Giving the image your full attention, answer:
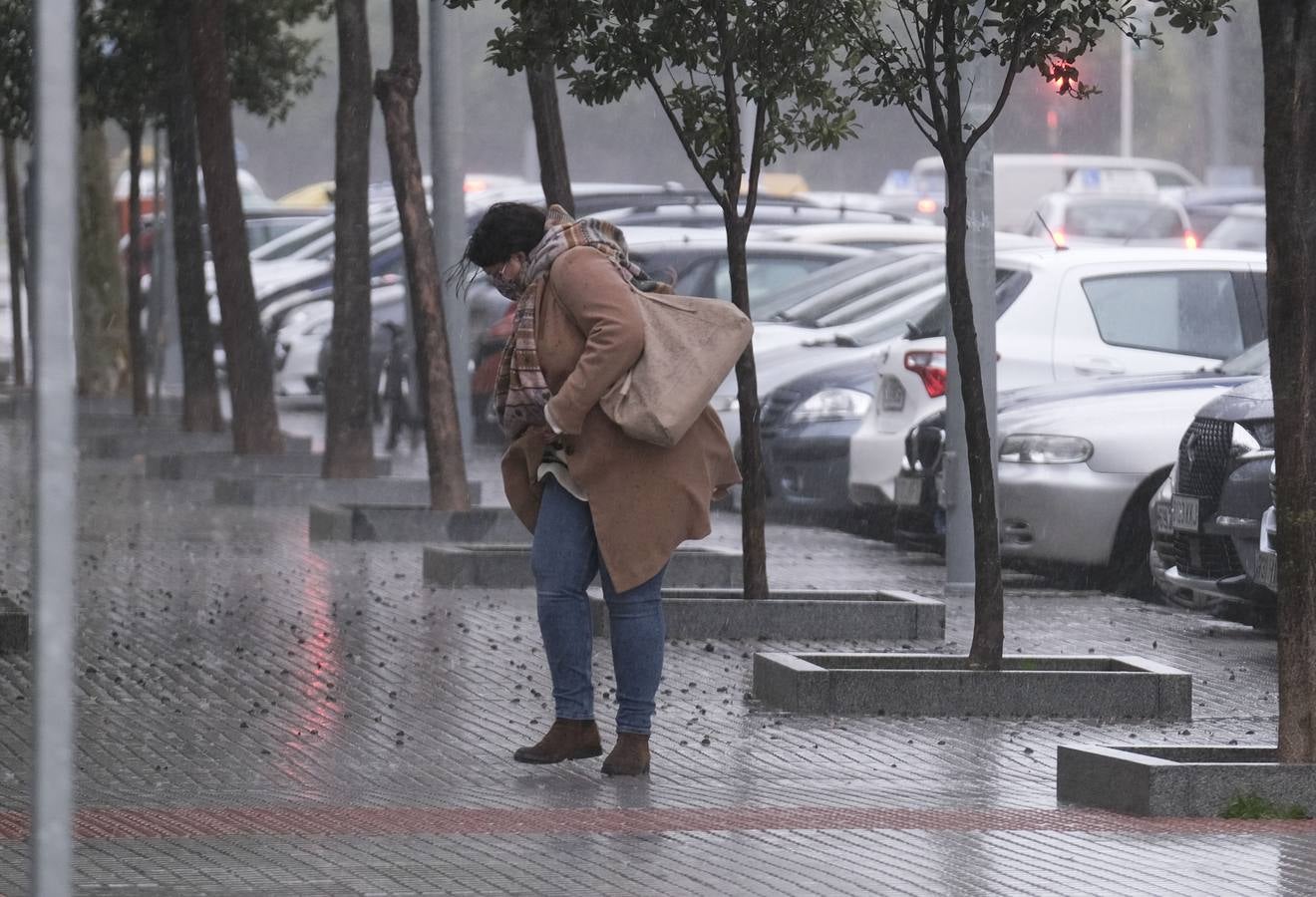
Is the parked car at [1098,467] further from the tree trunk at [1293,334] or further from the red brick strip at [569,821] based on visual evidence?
the red brick strip at [569,821]

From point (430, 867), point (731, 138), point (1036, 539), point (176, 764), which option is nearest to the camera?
point (430, 867)

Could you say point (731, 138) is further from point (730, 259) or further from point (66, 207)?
point (66, 207)

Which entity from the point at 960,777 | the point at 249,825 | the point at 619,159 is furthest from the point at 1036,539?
the point at 619,159

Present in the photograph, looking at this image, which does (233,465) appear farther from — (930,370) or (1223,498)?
(1223,498)

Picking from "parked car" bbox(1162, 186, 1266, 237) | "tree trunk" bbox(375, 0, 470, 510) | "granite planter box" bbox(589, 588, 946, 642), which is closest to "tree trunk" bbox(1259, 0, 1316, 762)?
"granite planter box" bbox(589, 588, 946, 642)

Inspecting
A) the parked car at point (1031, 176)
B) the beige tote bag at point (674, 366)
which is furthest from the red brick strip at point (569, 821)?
the parked car at point (1031, 176)

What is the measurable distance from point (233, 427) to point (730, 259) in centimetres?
977

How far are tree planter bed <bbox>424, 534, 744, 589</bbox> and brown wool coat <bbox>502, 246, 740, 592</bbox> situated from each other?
17.2 feet

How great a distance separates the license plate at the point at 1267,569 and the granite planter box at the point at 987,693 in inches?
44.4

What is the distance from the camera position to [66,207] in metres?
3.59

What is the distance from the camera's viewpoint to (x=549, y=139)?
1257cm

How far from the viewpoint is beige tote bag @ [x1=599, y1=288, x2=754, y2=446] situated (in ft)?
23.8

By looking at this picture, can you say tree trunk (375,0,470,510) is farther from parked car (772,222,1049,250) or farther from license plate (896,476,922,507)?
parked car (772,222,1049,250)

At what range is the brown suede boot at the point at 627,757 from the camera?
751cm
